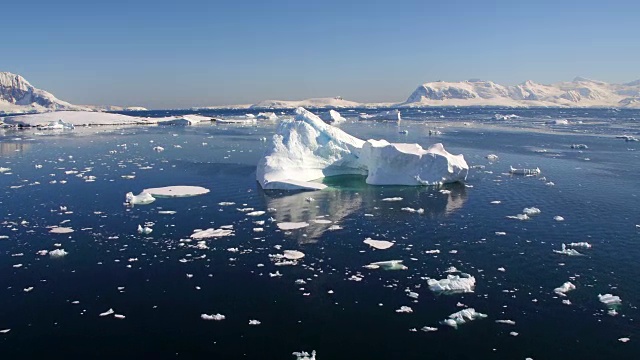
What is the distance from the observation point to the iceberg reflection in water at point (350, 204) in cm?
1666

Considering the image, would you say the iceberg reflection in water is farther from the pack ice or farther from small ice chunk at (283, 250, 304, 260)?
small ice chunk at (283, 250, 304, 260)

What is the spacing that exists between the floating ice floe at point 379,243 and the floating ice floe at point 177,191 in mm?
9093

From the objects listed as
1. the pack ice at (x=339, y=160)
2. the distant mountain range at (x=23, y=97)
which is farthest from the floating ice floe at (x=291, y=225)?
the distant mountain range at (x=23, y=97)

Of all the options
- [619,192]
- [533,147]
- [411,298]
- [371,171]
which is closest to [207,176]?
[371,171]

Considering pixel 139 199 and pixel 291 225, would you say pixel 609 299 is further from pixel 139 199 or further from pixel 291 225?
pixel 139 199

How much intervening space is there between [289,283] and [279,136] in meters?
14.5

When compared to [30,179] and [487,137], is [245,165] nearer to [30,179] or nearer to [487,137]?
[30,179]

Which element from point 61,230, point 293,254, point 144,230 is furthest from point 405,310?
point 61,230

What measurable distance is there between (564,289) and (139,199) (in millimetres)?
14953

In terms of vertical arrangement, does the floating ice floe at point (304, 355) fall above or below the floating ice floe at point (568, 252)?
below

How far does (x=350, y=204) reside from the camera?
752 inches

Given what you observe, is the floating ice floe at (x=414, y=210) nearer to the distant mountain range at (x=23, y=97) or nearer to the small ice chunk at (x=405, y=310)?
the small ice chunk at (x=405, y=310)

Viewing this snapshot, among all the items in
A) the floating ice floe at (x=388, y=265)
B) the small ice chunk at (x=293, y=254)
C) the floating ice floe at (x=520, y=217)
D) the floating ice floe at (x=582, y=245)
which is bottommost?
the floating ice floe at (x=388, y=265)

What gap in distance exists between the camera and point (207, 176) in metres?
25.5
